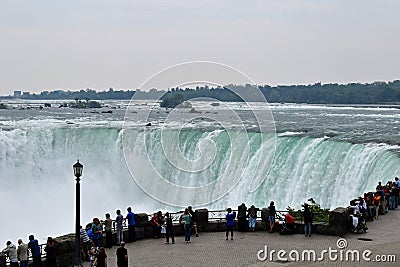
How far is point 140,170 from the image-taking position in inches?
1352

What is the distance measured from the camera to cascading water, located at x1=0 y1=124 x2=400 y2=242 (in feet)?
79.6

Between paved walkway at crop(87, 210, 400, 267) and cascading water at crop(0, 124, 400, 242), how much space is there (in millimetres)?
7761

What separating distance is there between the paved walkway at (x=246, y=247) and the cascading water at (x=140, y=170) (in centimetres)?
776

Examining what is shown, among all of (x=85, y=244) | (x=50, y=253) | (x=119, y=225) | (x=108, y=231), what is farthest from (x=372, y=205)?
(x=50, y=253)

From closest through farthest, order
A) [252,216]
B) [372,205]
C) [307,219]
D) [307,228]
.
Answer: [307,219] → [307,228] → [252,216] → [372,205]

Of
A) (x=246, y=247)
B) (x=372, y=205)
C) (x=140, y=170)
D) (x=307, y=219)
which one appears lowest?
(x=246, y=247)

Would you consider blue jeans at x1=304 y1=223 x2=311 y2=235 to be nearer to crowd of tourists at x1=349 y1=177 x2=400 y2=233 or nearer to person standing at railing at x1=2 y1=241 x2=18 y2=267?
crowd of tourists at x1=349 y1=177 x2=400 y2=233

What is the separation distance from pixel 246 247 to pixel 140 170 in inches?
808

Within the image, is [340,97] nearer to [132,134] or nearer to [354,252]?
[132,134]

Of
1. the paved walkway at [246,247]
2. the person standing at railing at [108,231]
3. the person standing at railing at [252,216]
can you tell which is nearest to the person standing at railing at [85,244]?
the paved walkway at [246,247]

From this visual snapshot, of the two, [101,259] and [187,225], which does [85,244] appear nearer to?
[101,259]

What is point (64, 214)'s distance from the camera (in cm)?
2972

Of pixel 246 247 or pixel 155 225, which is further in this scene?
pixel 155 225

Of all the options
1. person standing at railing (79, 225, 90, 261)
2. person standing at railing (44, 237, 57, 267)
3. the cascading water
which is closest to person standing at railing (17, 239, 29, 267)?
person standing at railing (44, 237, 57, 267)
